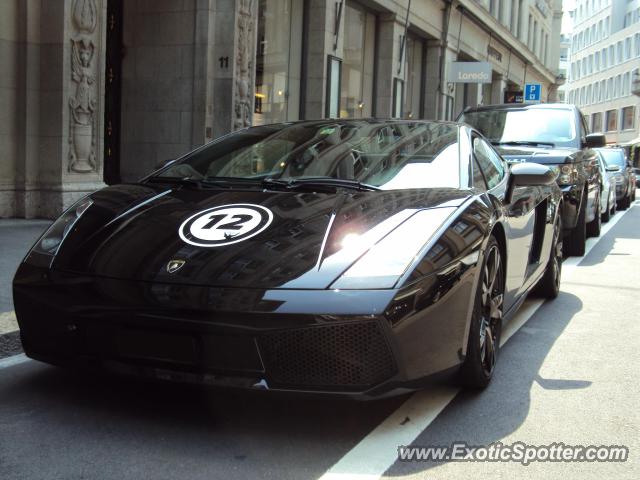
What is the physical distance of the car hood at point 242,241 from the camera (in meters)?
3.13

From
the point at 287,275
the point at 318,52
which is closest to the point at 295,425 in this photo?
the point at 287,275

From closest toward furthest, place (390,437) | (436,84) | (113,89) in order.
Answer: (390,437) < (113,89) < (436,84)

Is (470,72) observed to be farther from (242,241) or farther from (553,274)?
(242,241)

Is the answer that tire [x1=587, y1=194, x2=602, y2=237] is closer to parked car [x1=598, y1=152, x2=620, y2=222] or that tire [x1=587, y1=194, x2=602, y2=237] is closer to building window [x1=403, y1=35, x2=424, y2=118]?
parked car [x1=598, y1=152, x2=620, y2=222]

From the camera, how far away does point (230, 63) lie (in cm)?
1265

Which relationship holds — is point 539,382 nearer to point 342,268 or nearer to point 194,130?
point 342,268

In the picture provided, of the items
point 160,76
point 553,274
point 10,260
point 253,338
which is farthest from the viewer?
point 160,76

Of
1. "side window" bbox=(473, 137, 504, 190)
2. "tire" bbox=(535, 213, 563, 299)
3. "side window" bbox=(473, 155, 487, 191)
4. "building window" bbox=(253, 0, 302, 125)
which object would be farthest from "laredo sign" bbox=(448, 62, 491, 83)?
"side window" bbox=(473, 155, 487, 191)

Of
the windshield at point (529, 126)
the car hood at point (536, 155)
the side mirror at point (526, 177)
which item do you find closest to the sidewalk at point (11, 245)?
the side mirror at point (526, 177)

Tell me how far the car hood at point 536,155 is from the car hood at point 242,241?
15.8 ft

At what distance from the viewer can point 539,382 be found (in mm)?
4117

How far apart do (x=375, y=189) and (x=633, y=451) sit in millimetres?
1642

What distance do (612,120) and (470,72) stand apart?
6513 centimetres

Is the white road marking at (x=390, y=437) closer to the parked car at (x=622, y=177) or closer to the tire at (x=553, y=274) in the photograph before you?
the tire at (x=553, y=274)
